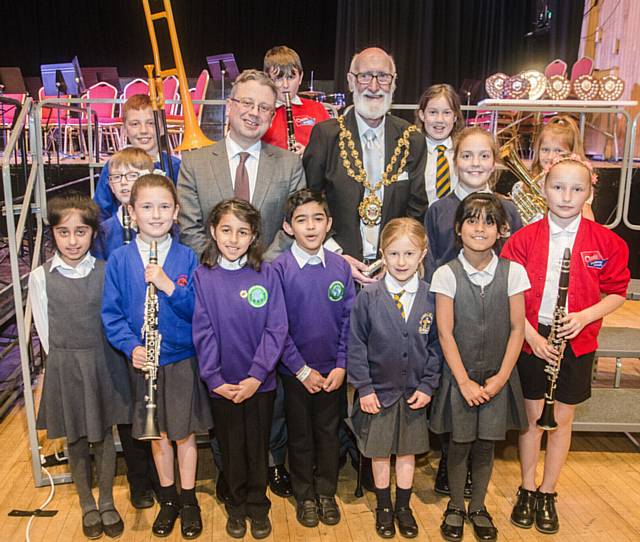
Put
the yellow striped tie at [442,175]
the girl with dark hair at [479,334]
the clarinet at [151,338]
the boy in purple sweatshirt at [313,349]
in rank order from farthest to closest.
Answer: the yellow striped tie at [442,175]
the boy in purple sweatshirt at [313,349]
the girl with dark hair at [479,334]
the clarinet at [151,338]

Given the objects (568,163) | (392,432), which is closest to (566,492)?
(392,432)

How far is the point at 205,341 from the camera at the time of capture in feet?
7.81

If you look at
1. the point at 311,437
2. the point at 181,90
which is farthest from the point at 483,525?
the point at 181,90

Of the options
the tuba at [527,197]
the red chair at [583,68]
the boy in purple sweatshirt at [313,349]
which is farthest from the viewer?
the red chair at [583,68]

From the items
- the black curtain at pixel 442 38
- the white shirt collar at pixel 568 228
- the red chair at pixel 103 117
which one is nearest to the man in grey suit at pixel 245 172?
the white shirt collar at pixel 568 228

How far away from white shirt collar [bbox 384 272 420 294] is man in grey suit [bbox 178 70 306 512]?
1.55 ft

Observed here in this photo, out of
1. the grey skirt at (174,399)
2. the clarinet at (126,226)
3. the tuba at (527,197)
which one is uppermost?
the tuba at (527,197)

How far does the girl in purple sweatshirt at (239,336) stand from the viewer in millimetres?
2396

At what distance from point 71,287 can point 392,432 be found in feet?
4.50

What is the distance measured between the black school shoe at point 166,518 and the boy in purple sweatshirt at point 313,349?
495 mm

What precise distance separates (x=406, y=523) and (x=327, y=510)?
328 mm

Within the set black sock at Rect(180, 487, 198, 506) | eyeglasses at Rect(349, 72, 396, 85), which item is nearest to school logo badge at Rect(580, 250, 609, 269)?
eyeglasses at Rect(349, 72, 396, 85)

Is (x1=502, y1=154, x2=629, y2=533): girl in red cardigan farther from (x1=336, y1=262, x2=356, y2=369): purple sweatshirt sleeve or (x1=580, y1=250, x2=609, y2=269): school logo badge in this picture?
(x1=336, y1=262, x2=356, y2=369): purple sweatshirt sleeve

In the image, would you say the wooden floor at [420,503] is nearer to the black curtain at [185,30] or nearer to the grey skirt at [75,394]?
the grey skirt at [75,394]
